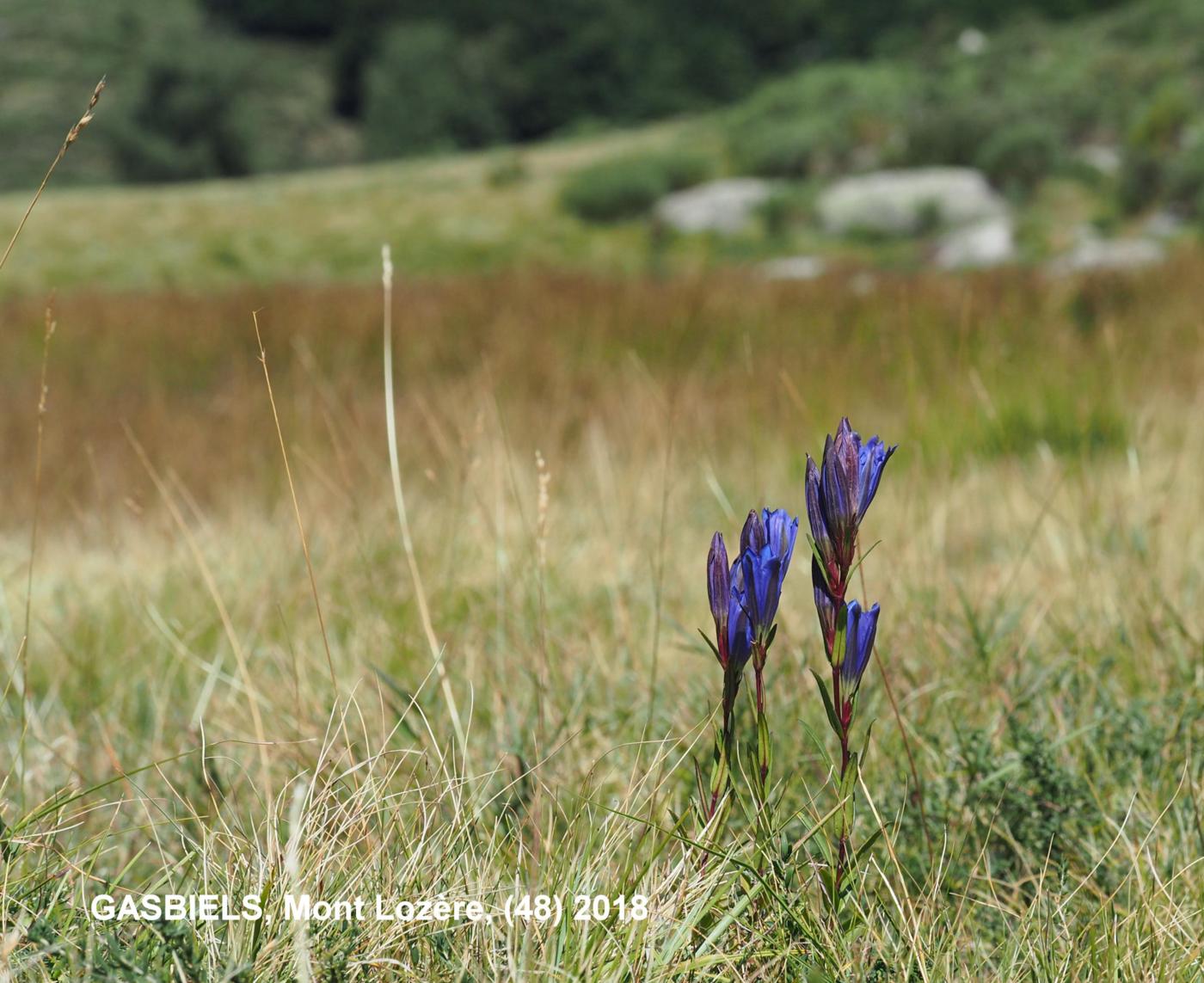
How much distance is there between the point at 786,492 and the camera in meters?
3.20

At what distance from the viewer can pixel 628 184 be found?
1605 centimetres

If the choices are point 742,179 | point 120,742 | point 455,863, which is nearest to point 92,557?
point 120,742

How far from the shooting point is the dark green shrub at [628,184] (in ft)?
52.5

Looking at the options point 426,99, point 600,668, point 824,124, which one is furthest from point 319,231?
point 426,99

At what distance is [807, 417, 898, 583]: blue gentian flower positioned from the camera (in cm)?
76

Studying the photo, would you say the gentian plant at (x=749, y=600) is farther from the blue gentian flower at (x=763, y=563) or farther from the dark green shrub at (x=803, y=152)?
the dark green shrub at (x=803, y=152)

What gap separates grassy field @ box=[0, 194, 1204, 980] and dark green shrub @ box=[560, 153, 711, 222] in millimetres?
10909

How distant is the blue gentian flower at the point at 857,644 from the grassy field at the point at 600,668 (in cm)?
12

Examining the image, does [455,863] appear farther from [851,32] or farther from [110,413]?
[851,32]

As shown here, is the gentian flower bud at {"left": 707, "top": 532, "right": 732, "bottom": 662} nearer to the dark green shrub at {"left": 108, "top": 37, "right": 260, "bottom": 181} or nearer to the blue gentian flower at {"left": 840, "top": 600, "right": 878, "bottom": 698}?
the blue gentian flower at {"left": 840, "top": 600, "right": 878, "bottom": 698}

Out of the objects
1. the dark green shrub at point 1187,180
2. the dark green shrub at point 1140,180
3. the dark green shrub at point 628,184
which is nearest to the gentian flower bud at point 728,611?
the dark green shrub at point 1187,180

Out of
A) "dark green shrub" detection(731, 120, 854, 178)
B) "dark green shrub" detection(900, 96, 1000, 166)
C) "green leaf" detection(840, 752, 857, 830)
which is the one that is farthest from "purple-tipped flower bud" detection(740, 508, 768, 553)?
"dark green shrub" detection(731, 120, 854, 178)

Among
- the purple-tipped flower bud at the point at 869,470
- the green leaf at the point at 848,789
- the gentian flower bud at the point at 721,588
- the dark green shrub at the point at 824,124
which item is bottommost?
the green leaf at the point at 848,789

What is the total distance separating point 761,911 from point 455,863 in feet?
0.88
